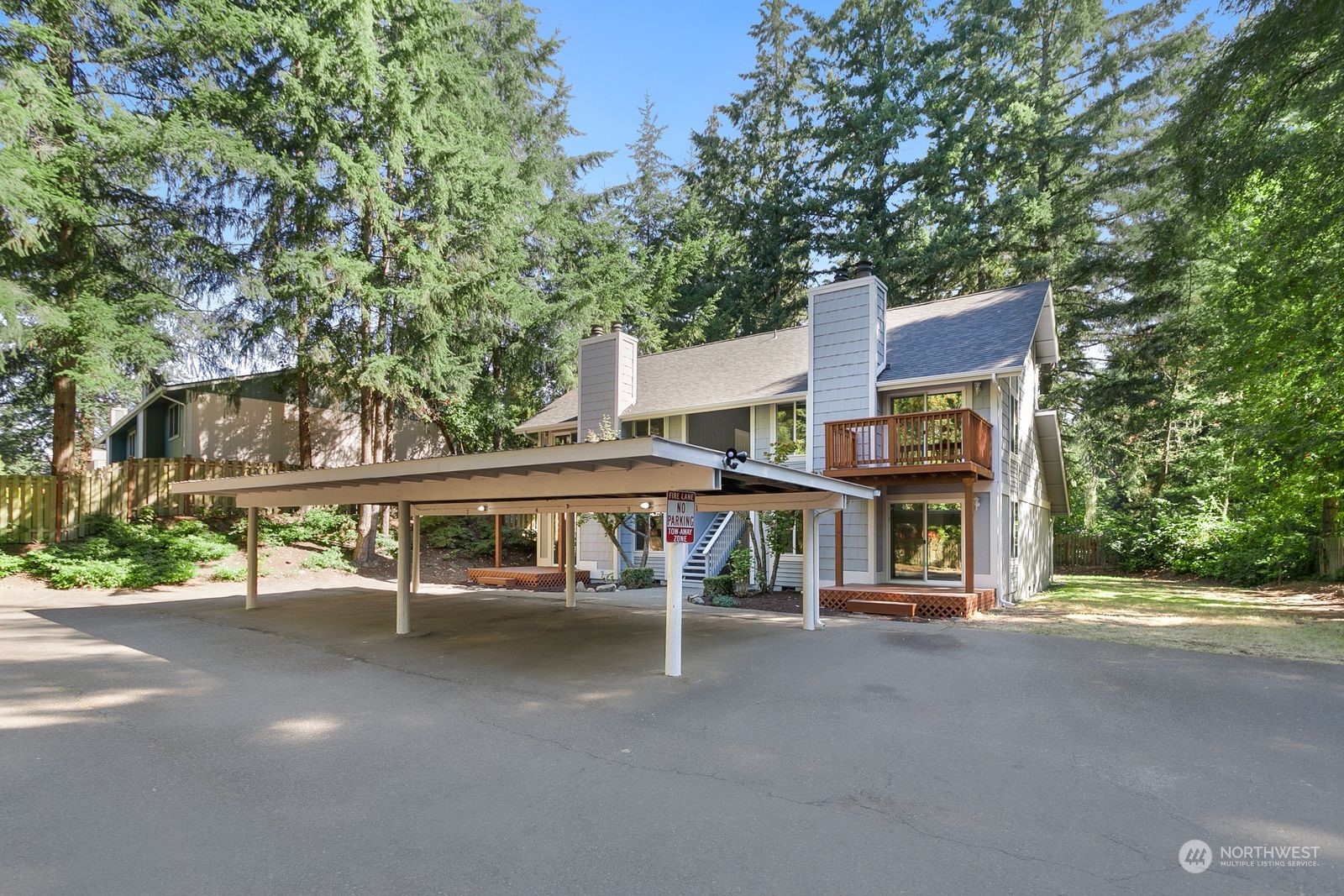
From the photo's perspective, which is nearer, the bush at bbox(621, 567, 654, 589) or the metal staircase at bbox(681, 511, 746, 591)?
the metal staircase at bbox(681, 511, 746, 591)

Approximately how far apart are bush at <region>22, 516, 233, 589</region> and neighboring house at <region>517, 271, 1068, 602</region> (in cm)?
897

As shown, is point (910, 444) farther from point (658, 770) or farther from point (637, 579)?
point (658, 770)

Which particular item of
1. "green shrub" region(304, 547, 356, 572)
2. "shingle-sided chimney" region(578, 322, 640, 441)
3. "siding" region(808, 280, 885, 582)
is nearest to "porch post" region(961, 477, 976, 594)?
"siding" region(808, 280, 885, 582)

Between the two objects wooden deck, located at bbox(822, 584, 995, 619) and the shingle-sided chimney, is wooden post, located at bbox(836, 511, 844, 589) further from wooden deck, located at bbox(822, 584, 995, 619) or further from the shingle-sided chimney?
the shingle-sided chimney

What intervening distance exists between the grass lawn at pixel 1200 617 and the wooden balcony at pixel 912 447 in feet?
8.77

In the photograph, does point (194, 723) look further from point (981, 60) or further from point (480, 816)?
point (981, 60)

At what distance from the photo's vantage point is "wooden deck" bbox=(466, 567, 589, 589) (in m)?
17.2

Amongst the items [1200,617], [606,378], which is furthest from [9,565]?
[1200,617]

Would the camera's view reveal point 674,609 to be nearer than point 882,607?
Yes

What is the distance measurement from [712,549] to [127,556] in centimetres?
1279

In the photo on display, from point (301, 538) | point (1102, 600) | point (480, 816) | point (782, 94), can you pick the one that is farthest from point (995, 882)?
point (782, 94)

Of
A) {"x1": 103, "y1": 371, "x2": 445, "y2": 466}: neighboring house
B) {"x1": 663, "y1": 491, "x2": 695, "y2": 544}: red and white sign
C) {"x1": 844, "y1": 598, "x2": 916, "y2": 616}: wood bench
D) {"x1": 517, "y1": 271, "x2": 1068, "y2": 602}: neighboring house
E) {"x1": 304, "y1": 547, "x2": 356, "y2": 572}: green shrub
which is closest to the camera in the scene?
{"x1": 663, "y1": 491, "x2": 695, "y2": 544}: red and white sign

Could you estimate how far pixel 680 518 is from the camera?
24.6ft

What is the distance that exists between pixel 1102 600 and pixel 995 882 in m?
13.8
